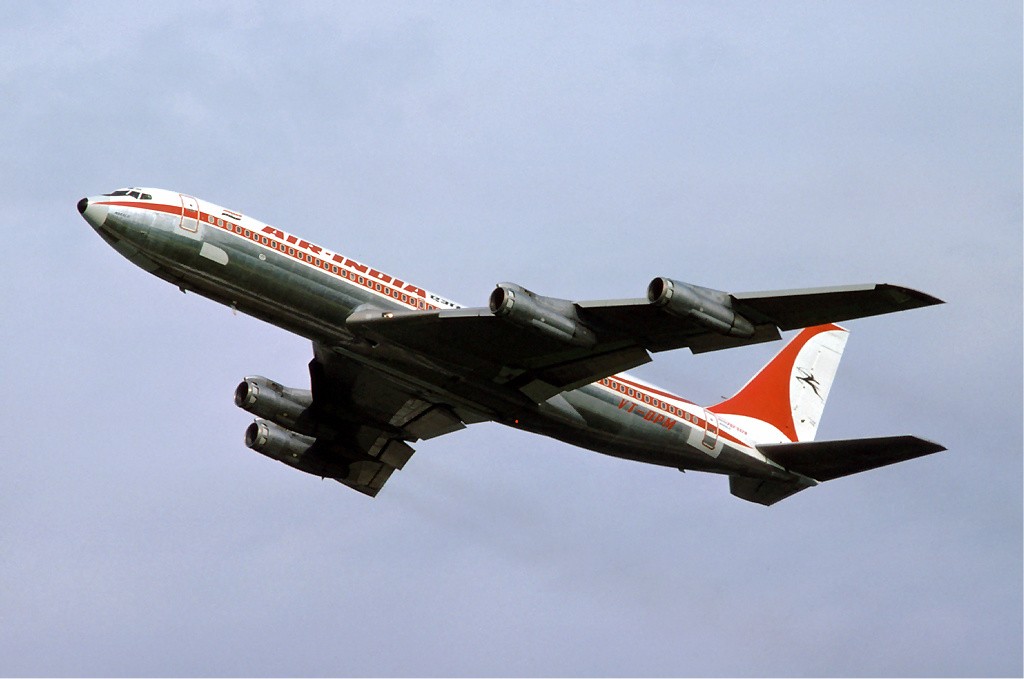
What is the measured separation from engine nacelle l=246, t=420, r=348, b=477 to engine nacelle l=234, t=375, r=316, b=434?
68 cm

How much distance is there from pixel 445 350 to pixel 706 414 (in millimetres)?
11655

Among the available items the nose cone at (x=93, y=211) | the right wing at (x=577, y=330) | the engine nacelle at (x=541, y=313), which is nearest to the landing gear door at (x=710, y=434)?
the right wing at (x=577, y=330)

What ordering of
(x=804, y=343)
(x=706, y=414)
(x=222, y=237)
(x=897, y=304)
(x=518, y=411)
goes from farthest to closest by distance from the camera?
(x=804, y=343) < (x=706, y=414) < (x=518, y=411) < (x=222, y=237) < (x=897, y=304)

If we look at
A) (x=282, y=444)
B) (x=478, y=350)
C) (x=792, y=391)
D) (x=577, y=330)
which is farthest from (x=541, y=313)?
(x=792, y=391)

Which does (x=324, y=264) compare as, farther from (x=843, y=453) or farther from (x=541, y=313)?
(x=843, y=453)

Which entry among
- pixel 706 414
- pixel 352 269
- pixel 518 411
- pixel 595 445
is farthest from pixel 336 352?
pixel 706 414

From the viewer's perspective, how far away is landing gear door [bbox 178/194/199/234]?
155ft

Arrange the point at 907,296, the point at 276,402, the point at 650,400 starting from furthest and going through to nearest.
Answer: the point at 276,402
the point at 650,400
the point at 907,296

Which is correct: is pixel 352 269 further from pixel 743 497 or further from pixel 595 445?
pixel 743 497

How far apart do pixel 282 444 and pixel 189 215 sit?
13.1 m

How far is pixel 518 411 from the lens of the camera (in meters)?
51.6

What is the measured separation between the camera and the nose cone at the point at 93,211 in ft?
154

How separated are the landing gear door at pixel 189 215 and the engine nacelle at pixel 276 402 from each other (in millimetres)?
10076

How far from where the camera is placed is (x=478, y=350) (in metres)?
48.7
